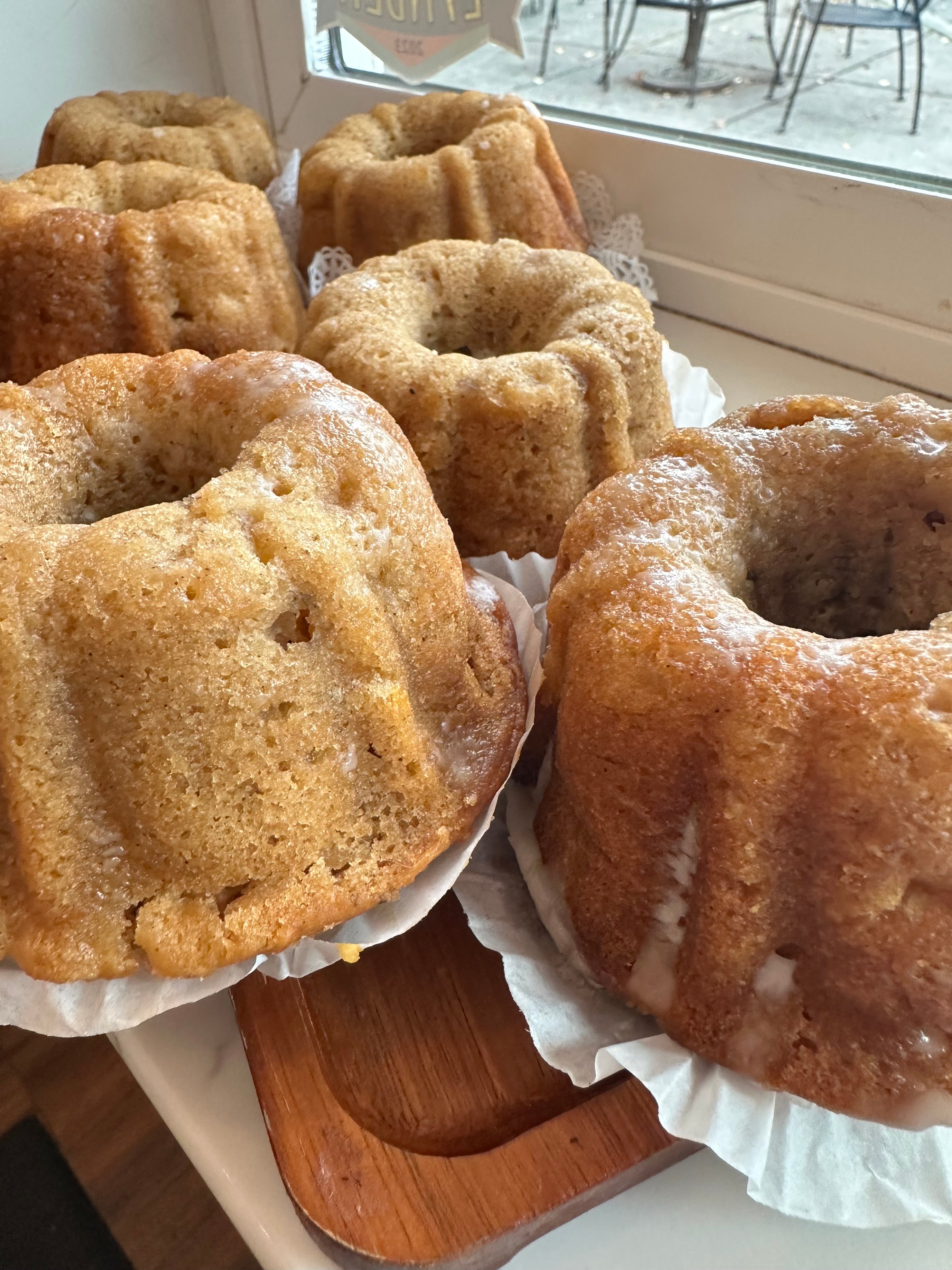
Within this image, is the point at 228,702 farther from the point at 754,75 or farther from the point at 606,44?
the point at 606,44

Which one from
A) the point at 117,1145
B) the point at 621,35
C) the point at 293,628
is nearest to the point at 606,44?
the point at 621,35

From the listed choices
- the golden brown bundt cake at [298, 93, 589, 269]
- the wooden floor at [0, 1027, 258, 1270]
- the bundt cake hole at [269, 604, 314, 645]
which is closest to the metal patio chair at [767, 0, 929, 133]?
the golden brown bundt cake at [298, 93, 589, 269]

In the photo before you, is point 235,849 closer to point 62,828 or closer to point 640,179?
point 62,828

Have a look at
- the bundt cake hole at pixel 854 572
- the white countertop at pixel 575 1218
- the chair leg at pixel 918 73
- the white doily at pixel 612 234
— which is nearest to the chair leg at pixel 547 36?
the white doily at pixel 612 234

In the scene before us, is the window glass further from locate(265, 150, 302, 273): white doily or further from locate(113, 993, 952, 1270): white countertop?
locate(113, 993, 952, 1270): white countertop

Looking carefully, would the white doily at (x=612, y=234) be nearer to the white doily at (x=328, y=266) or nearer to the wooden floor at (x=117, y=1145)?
the white doily at (x=328, y=266)

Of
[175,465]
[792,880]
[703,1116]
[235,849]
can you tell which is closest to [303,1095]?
[235,849]

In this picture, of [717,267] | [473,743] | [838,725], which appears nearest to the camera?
[838,725]
